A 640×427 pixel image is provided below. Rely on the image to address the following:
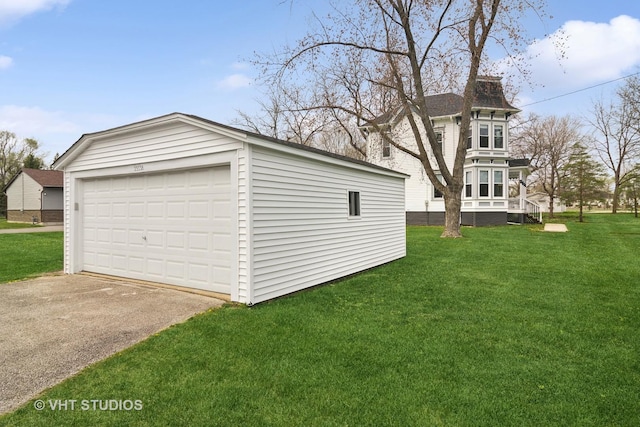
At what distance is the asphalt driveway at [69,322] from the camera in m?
3.29

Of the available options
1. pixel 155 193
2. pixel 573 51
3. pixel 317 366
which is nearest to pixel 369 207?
pixel 155 193

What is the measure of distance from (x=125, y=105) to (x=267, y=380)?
48.5 feet

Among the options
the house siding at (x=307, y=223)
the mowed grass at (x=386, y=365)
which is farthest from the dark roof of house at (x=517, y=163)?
the mowed grass at (x=386, y=365)

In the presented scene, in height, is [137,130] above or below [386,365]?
above

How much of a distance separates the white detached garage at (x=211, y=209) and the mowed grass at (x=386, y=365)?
845 mm

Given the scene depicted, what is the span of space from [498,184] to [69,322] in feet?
73.2

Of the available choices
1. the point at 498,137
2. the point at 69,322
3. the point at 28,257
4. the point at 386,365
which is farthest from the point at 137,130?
the point at 498,137

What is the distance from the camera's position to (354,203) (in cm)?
823

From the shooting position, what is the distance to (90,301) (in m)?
5.56

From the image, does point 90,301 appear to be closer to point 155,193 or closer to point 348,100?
point 155,193

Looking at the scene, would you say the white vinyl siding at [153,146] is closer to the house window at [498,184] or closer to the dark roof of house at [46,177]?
the house window at [498,184]

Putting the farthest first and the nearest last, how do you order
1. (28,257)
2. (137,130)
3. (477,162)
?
1. (477,162)
2. (28,257)
3. (137,130)

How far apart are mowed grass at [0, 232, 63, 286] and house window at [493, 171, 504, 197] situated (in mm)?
21479

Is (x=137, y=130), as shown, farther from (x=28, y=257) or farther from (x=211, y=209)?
(x=28, y=257)
